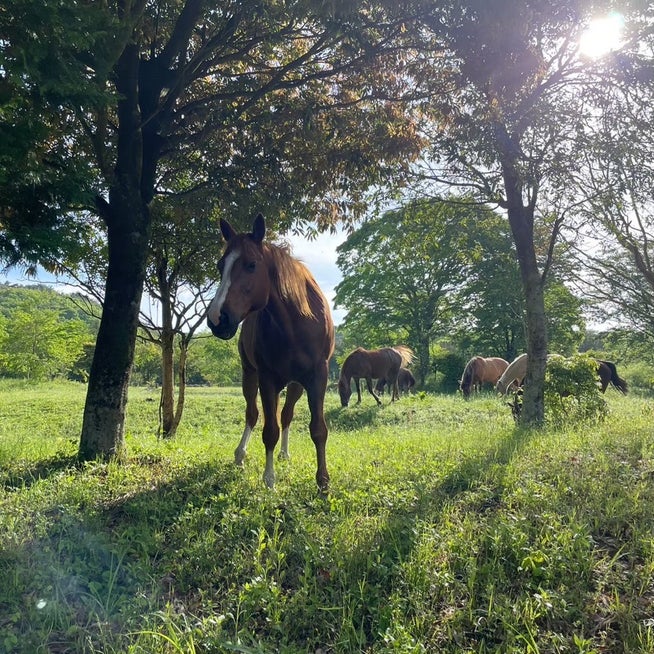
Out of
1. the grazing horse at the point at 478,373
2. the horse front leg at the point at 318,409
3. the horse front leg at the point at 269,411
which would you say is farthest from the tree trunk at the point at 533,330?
the grazing horse at the point at 478,373

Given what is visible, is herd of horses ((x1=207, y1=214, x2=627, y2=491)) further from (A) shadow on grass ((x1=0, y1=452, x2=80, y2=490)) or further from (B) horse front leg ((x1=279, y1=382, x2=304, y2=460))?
(A) shadow on grass ((x1=0, y1=452, x2=80, y2=490))

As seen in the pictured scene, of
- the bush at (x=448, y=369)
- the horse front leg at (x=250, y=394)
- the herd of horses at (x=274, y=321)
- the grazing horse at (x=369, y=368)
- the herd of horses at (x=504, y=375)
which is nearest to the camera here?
the herd of horses at (x=274, y=321)

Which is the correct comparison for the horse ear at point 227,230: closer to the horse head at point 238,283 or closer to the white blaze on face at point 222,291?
the horse head at point 238,283

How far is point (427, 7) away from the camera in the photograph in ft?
13.9

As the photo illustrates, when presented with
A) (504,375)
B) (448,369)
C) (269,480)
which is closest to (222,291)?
(269,480)

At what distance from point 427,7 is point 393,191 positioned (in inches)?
161

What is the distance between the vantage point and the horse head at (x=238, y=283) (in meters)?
3.34

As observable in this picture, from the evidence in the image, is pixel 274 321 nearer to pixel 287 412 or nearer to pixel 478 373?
pixel 287 412

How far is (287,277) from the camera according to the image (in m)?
4.11

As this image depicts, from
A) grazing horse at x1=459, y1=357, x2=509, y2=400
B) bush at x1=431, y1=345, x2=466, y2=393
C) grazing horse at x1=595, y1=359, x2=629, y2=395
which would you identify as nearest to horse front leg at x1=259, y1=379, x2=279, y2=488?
grazing horse at x1=595, y1=359, x2=629, y2=395

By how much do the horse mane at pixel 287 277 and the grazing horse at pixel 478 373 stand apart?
15.8 metres

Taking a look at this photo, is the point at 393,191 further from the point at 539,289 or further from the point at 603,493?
the point at 603,493

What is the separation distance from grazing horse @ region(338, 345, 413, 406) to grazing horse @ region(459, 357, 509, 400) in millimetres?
3640

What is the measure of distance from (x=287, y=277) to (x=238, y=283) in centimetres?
68
